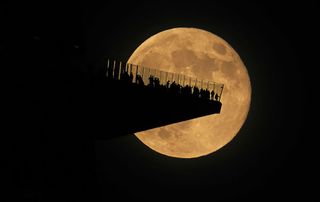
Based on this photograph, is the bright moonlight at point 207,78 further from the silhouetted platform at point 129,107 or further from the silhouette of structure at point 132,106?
the silhouetted platform at point 129,107

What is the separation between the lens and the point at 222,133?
26.9 meters

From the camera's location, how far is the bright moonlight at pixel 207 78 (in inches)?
1053

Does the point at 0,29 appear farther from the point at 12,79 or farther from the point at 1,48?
the point at 12,79

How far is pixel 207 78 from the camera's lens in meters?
26.3

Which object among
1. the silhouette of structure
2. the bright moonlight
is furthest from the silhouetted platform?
the bright moonlight

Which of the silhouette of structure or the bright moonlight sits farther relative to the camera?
the bright moonlight

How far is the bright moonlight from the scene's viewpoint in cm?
2673

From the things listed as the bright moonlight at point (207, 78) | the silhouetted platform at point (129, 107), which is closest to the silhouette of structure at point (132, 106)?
the silhouetted platform at point (129, 107)

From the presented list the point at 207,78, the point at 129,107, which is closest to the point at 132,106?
the point at 129,107

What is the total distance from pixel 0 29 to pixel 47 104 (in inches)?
82.9

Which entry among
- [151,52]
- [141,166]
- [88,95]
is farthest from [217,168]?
[88,95]

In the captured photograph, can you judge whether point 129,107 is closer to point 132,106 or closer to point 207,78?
point 132,106

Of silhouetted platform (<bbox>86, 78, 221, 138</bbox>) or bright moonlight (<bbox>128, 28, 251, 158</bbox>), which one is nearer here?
silhouetted platform (<bbox>86, 78, 221, 138</bbox>)

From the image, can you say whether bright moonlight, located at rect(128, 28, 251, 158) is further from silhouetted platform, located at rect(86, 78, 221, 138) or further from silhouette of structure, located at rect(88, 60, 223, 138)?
silhouetted platform, located at rect(86, 78, 221, 138)
